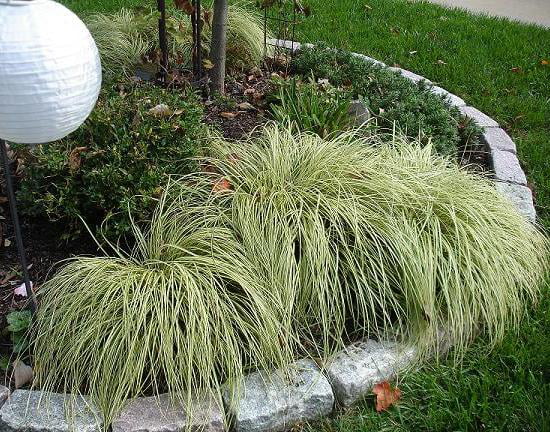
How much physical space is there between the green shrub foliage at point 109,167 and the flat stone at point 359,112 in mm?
1110

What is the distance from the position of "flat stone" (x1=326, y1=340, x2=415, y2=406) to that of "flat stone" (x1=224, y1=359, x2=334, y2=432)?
51 millimetres

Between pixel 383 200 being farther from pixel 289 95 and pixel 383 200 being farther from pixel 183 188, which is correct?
pixel 289 95

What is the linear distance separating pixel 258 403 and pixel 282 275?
0.46 metres

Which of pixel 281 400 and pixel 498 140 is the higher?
pixel 498 140

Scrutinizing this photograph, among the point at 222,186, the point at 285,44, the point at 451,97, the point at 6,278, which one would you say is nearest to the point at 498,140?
the point at 451,97

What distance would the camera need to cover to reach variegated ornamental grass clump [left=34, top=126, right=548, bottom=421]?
2.05 metres

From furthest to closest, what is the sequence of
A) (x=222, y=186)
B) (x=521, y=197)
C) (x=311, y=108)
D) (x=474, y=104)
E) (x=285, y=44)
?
(x=285, y=44) → (x=474, y=104) → (x=311, y=108) → (x=521, y=197) → (x=222, y=186)

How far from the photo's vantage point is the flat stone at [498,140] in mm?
3738

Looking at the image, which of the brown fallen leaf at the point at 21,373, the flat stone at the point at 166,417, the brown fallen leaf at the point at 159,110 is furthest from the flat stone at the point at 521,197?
the brown fallen leaf at the point at 21,373

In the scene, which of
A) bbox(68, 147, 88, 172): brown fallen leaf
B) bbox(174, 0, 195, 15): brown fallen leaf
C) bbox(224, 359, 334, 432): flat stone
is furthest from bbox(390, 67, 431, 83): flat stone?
bbox(224, 359, 334, 432): flat stone

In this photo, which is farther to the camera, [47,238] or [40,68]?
[47,238]

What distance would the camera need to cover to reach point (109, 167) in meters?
2.48

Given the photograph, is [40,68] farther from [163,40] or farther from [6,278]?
[163,40]

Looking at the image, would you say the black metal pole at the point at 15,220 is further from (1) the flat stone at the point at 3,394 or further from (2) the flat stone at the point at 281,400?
(2) the flat stone at the point at 281,400
